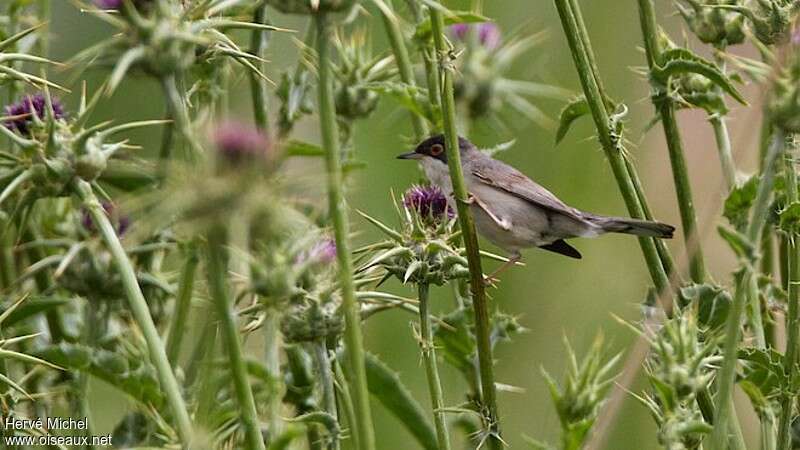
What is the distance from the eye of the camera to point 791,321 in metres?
3.02

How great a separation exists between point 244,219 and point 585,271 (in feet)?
13.5

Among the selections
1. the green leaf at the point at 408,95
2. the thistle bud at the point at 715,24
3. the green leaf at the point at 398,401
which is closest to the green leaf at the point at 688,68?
the thistle bud at the point at 715,24

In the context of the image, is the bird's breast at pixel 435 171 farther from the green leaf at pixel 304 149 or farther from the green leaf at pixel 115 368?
the green leaf at pixel 115 368

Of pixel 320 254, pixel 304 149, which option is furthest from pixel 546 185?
pixel 320 254

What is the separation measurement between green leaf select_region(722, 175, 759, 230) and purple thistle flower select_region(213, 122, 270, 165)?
2.03m

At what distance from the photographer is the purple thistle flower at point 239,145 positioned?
159 cm

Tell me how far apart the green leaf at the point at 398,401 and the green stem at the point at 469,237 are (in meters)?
0.44

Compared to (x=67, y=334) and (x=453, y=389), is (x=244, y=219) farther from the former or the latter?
(x=453, y=389)

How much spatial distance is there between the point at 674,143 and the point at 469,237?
993 mm

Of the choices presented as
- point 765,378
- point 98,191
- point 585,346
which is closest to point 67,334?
point 98,191

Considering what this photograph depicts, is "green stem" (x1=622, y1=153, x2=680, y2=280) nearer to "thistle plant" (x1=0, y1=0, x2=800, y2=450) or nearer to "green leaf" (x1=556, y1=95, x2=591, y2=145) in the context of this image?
"thistle plant" (x1=0, y1=0, x2=800, y2=450)

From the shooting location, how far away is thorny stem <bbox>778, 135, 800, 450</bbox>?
2977mm

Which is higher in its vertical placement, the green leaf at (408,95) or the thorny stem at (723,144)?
the green leaf at (408,95)

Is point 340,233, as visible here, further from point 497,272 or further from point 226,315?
point 497,272
